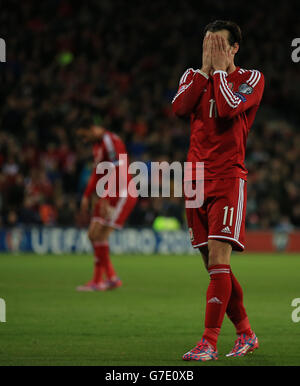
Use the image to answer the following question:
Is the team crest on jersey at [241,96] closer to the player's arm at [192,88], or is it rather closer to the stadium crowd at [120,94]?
the player's arm at [192,88]

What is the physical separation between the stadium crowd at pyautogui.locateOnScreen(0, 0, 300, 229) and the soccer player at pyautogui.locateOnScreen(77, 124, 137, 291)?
22.6 ft

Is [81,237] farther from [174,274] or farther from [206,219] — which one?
[206,219]

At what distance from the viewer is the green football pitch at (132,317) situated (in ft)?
19.1

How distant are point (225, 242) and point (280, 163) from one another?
17.1 m

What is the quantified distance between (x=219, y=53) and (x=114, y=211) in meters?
5.84

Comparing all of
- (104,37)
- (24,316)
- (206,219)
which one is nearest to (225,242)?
(206,219)

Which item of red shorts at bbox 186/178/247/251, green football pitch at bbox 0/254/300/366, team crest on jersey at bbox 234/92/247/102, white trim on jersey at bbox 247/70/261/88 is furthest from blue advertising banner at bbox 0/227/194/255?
team crest on jersey at bbox 234/92/247/102

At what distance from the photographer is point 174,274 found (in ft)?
46.0

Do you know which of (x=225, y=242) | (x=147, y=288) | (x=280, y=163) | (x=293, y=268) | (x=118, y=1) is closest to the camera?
(x=225, y=242)

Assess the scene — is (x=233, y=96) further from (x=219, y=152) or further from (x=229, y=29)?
(x=229, y=29)

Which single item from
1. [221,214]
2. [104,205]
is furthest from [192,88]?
[104,205]

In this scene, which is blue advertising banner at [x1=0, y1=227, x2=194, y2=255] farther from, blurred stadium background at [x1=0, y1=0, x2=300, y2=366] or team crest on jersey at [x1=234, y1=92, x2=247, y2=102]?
team crest on jersey at [x1=234, y1=92, x2=247, y2=102]

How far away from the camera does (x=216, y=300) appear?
5.70 m

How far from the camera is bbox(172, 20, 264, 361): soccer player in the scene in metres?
5.71
